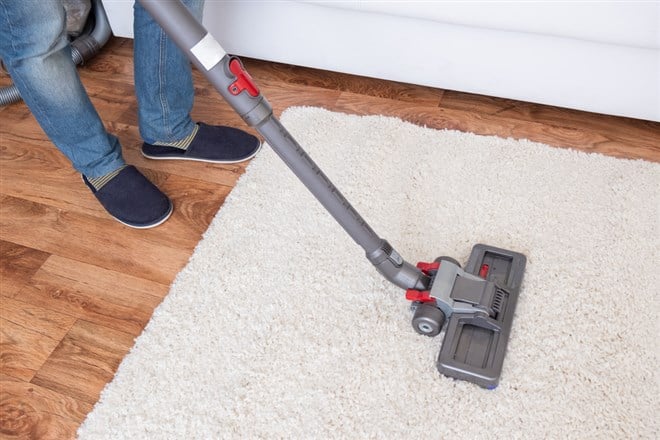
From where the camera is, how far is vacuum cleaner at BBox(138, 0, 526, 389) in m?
0.92

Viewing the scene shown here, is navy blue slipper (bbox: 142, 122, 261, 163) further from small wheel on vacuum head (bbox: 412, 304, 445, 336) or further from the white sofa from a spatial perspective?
small wheel on vacuum head (bbox: 412, 304, 445, 336)

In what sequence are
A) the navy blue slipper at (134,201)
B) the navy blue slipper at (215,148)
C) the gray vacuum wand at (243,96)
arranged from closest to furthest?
the gray vacuum wand at (243,96) → the navy blue slipper at (134,201) → the navy blue slipper at (215,148)

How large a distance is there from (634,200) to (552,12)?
39 cm

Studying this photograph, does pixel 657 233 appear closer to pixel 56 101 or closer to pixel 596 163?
pixel 596 163

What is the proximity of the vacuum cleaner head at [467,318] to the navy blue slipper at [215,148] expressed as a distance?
52 centimetres

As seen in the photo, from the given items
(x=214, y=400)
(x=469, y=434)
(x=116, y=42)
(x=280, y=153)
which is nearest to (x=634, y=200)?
(x=469, y=434)

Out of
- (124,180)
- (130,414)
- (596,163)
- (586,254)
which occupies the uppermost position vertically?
(596,163)

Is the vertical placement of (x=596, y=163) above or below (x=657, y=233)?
above

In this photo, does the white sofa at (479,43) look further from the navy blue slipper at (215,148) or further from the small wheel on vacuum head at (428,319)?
the small wheel on vacuum head at (428,319)

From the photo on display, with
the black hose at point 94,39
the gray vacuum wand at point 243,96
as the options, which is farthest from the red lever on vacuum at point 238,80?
the black hose at point 94,39

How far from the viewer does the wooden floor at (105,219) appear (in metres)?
1.09

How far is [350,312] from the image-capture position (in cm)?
112

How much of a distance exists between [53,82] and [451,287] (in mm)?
760

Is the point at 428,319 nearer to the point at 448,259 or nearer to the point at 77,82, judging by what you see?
the point at 448,259
